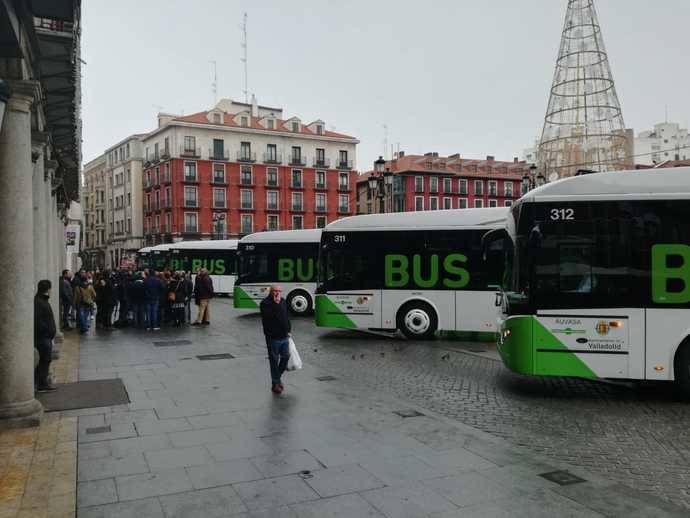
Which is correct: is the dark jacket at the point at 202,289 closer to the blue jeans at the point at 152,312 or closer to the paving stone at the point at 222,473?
the blue jeans at the point at 152,312

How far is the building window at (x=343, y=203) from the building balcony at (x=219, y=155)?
14.4 metres

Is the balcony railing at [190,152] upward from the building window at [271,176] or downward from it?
upward

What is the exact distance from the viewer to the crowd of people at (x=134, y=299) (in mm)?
17141

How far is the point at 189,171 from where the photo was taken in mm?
66688

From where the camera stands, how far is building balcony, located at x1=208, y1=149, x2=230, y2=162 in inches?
2665

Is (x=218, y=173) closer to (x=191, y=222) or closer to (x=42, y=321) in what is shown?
(x=191, y=222)

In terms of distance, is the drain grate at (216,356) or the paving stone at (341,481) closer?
the paving stone at (341,481)

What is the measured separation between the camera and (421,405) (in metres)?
8.51

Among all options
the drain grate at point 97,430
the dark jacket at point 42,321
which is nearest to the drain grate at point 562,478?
the drain grate at point 97,430

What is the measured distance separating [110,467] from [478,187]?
260ft

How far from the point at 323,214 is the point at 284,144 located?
9.47 m

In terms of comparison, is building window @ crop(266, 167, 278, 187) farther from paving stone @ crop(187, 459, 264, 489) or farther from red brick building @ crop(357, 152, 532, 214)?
paving stone @ crop(187, 459, 264, 489)

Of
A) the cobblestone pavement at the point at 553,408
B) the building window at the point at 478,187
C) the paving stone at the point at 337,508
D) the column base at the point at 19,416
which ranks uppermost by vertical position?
the building window at the point at 478,187

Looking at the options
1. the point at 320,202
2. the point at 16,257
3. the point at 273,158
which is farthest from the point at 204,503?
the point at 320,202
